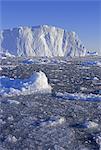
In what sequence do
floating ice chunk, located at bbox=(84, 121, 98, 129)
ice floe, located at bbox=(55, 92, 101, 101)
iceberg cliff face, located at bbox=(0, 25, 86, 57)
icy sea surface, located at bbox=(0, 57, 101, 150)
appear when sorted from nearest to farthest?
icy sea surface, located at bbox=(0, 57, 101, 150) < floating ice chunk, located at bbox=(84, 121, 98, 129) < ice floe, located at bbox=(55, 92, 101, 101) < iceberg cliff face, located at bbox=(0, 25, 86, 57)

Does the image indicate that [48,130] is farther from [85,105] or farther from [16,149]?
[85,105]

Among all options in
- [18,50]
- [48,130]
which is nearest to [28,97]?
[48,130]

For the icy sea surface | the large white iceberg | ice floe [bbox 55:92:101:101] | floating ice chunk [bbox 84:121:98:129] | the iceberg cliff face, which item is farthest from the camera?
the iceberg cliff face

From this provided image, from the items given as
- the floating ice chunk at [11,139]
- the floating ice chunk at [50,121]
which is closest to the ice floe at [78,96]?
the floating ice chunk at [50,121]

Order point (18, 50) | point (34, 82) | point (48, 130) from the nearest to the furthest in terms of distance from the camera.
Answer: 1. point (48, 130)
2. point (34, 82)
3. point (18, 50)

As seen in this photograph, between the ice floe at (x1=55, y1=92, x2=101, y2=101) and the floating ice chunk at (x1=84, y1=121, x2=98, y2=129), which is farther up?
the ice floe at (x1=55, y1=92, x2=101, y2=101)

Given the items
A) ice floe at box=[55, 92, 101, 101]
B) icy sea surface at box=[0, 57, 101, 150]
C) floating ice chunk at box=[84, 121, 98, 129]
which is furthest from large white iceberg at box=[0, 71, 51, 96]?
floating ice chunk at box=[84, 121, 98, 129]

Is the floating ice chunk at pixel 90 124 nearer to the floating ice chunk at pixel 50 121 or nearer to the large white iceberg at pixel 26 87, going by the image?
the floating ice chunk at pixel 50 121

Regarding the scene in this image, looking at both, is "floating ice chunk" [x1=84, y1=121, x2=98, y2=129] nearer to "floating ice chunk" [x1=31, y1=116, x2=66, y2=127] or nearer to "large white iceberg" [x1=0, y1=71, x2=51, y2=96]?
"floating ice chunk" [x1=31, y1=116, x2=66, y2=127]
